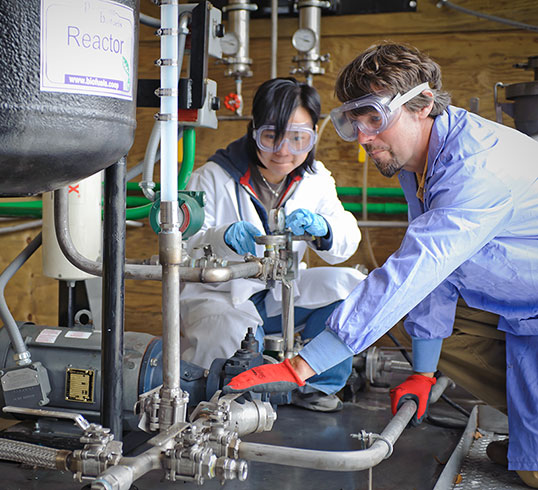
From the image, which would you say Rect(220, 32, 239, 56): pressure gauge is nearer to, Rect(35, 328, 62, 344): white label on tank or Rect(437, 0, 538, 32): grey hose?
Rect(437, 0, 538, 32): grey hose

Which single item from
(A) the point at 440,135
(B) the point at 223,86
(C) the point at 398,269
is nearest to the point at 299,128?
(A) the point at 440,135

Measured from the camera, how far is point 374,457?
1.12 m

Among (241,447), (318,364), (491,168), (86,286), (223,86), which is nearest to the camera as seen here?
(241,447)

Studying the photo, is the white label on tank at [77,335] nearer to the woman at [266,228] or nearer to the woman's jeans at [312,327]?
the woman at [266,228]

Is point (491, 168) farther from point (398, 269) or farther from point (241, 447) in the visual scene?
point (241, 447)

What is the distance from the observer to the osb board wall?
272 cm

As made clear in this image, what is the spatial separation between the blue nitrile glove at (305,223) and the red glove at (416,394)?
19.4 inches

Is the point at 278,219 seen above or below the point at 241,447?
above

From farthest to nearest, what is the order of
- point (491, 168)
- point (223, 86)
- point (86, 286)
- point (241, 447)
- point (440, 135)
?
point (223, 86), point (86, 286), point (440, 135), point (491, 168), point (241, 447)

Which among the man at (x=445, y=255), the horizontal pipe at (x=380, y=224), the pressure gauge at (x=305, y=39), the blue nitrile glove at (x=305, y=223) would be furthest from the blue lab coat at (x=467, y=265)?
the pressure gauge at (x=305, y=39)

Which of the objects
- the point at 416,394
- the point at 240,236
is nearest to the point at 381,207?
the point at 240,236

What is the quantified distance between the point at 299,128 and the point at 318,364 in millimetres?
953

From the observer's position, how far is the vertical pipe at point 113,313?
1.26m

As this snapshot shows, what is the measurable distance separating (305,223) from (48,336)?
719 millimetres
